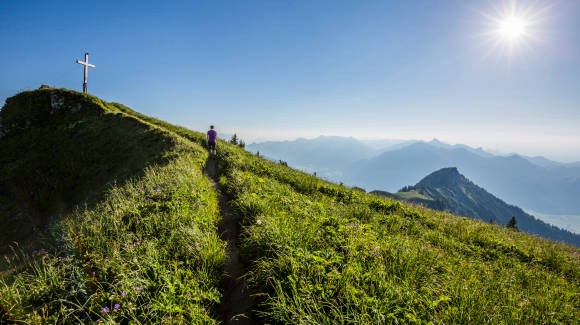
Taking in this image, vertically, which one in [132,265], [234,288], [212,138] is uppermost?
[212,138]

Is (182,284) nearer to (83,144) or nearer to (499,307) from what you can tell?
(499,307)

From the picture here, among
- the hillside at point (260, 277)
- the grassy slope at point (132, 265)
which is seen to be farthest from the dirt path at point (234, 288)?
the grassy slope at point (132, 265)

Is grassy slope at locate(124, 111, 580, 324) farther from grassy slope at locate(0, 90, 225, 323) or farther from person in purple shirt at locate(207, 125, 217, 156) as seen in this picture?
person in purple shirt at locate(207, 125, 217, 156)

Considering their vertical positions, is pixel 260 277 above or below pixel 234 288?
above

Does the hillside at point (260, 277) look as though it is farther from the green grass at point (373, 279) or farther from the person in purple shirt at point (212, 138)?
the person in purple shirt at point (212, 138)

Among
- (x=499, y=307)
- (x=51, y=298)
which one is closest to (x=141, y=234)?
(x=51, y=298)

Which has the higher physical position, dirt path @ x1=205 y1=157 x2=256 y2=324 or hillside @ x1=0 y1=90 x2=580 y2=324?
hillside @ x1=0 y1=90 x2=580 y2=324

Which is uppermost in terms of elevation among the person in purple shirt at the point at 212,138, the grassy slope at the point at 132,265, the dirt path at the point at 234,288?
the person in purple shirt at the point at 212,138

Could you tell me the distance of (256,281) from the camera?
12.2ft

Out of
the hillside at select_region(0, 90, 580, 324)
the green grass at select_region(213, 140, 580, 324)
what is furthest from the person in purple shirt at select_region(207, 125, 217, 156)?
the green grass at select_region(213, 140, 580, 324)

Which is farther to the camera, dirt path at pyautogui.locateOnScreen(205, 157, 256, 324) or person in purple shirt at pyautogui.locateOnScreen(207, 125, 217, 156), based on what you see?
person in purple shirt at pyautogui.locateOnScreen(207, 125, 217, 156)

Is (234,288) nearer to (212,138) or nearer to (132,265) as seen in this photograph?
(132,265)

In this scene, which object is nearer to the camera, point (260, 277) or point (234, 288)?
point (260, 277)

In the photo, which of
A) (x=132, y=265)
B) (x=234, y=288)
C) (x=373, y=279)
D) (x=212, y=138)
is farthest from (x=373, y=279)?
(x=212, y=138)
